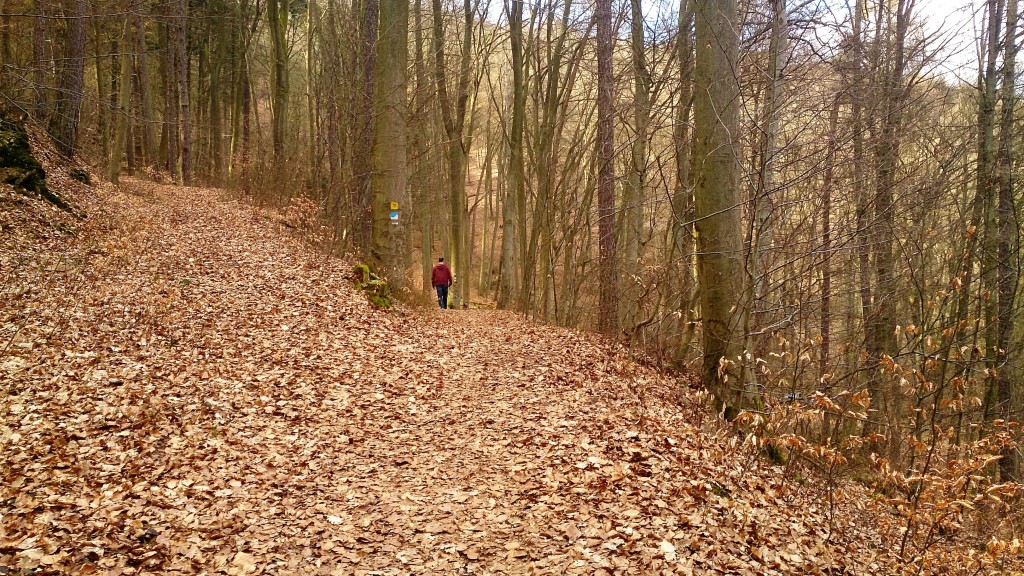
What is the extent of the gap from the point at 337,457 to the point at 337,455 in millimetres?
38

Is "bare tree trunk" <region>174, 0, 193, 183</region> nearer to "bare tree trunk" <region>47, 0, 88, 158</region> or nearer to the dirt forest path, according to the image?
"bare tree trunk" <region>47, 0, 88, 158</region>

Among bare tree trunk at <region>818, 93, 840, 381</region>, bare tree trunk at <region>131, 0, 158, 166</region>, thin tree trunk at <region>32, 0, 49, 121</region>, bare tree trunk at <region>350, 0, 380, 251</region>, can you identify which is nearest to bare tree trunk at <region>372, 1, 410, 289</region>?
bare tree trunk at <region>350, 0, 380, 251</region>

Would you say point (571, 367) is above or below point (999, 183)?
below

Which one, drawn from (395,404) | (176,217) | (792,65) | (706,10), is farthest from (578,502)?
(176,217)

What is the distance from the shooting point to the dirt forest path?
12.6 ft

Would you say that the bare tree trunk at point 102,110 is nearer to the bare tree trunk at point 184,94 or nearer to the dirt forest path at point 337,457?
the bare tree trunk at point 184,94

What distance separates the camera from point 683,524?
4094 millimetres

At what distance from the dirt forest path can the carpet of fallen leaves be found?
2 cm

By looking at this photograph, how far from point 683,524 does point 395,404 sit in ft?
12.4

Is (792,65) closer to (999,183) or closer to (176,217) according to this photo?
(999,183)

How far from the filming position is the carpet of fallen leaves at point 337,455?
384 centimetres

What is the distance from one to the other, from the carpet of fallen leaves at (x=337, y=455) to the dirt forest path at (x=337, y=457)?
2 cm

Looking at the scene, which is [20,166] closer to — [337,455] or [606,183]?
[337,455]

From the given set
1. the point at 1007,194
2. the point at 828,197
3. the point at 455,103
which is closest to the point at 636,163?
the point at 828,197
